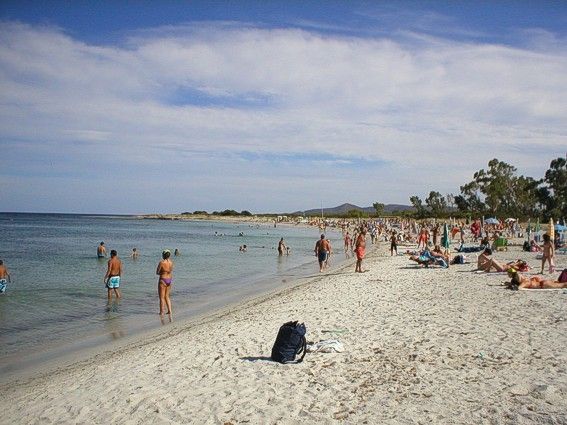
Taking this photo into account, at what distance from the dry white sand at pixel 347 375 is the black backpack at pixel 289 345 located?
0.61 feet

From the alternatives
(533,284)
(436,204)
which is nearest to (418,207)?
(436,204)

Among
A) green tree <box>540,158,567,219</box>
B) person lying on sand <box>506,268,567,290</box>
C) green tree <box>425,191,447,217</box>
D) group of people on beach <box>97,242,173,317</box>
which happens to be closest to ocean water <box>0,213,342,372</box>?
group of people on beach <box>97,242,173,317</box>

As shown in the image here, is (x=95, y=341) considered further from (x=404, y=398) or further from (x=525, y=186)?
(x=525, y=186)

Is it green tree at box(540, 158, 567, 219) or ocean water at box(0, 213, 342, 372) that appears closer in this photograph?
ocean water at box(0, 213, 342, 372)

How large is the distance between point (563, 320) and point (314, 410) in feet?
18.2

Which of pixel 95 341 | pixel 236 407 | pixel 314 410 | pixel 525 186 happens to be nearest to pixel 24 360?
pixel 95 341

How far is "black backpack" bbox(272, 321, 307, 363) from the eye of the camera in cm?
658

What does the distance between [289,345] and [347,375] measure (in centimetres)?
102

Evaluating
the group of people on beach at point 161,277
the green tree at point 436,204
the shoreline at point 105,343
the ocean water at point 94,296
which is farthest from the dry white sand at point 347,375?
the green tree at point 436,204

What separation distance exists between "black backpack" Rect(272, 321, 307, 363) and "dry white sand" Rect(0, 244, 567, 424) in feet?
0.61

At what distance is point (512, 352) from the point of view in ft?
21.2

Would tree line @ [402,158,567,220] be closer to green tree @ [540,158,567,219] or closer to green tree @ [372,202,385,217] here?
green tree @ [540,158,567,219]

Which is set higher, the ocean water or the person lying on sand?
the person lying on sand

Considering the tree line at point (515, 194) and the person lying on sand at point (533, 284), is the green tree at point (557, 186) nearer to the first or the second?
the tree line at point (515, 194)
